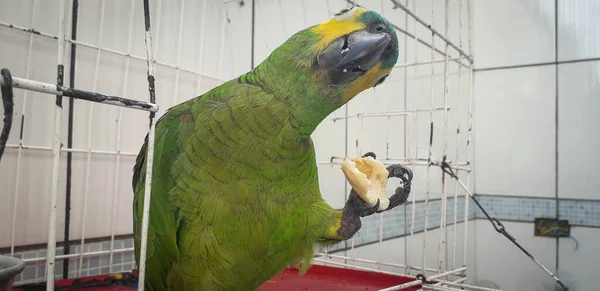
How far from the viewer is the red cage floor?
1.21 metres

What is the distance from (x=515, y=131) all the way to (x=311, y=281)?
2075 millimetres

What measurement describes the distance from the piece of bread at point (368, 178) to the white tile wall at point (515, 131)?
2.31 meters

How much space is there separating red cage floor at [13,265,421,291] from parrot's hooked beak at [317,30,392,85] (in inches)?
34.1

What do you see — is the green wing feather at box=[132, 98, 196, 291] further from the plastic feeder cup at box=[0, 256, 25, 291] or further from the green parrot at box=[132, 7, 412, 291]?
the plastic feeder cup at box=[0, 256, 25, 291]

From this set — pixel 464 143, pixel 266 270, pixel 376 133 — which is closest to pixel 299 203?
pixel 266 270

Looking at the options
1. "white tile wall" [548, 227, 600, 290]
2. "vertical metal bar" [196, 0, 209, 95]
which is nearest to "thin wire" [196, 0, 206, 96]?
"vertical metal bar" [196, 0, 209, 95]

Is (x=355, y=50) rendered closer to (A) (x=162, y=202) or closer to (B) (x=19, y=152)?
(A) (x=162, y=202)

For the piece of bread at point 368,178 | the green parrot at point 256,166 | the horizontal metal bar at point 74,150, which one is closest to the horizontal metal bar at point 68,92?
the green parrot at point 256,166

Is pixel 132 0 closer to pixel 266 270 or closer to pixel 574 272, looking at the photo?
pixel 266 270

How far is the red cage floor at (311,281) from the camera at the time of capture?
1211mm

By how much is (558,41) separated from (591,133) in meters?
0.63

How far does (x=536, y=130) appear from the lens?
9.29 feet

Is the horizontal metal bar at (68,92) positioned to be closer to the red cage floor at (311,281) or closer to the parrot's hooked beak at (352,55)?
the parrot's hooked beak at (352,55)

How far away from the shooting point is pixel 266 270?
102 cm
